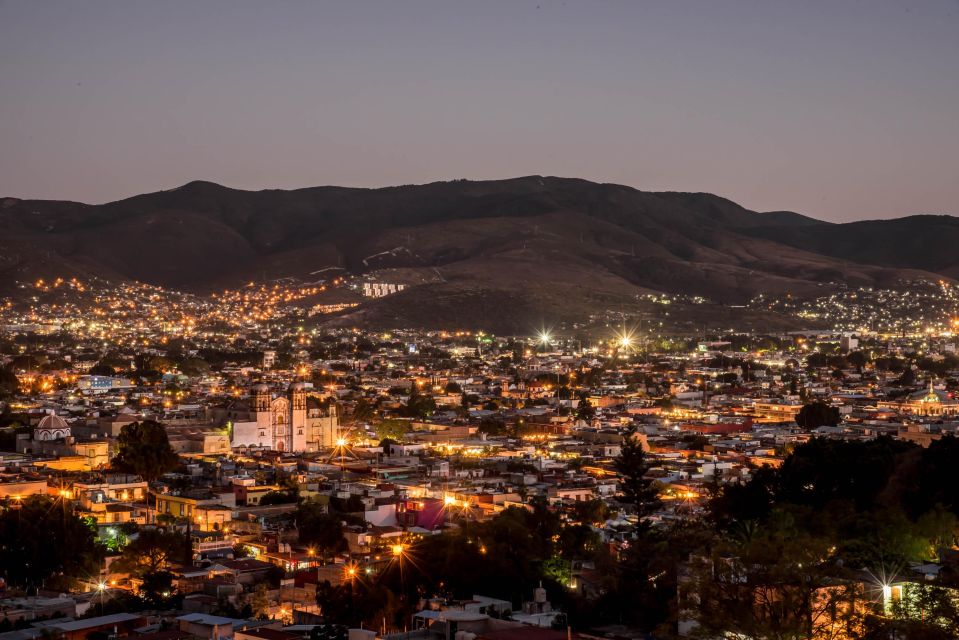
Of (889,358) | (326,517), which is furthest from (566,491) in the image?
(889,358)

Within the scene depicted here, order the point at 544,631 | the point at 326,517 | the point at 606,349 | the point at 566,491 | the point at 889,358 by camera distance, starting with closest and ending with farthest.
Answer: the point at 544,631 < the point at 326,517 < the point at 566,491 < the point at 889,358 < the point at 606,349

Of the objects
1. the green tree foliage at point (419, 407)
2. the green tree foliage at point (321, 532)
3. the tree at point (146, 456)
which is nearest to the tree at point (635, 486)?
the green tree foliage at point (321, 532)

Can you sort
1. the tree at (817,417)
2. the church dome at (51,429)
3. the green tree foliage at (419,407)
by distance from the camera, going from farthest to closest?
the green tree foliage at (419,407) < the tree at (817,417) < the church dome at (51,429)

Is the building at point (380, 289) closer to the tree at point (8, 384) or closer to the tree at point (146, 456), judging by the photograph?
the tree at point (8, 384)

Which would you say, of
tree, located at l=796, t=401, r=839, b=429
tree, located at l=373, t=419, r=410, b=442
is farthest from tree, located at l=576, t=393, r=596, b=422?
tree, located at l=796, t=401, r=839, b=429

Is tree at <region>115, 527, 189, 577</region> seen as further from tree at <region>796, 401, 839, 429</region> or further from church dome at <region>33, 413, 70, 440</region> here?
tree at <region>796, 401, 839, 429</region>

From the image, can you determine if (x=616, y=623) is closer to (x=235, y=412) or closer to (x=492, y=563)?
(x=492, y=563)
